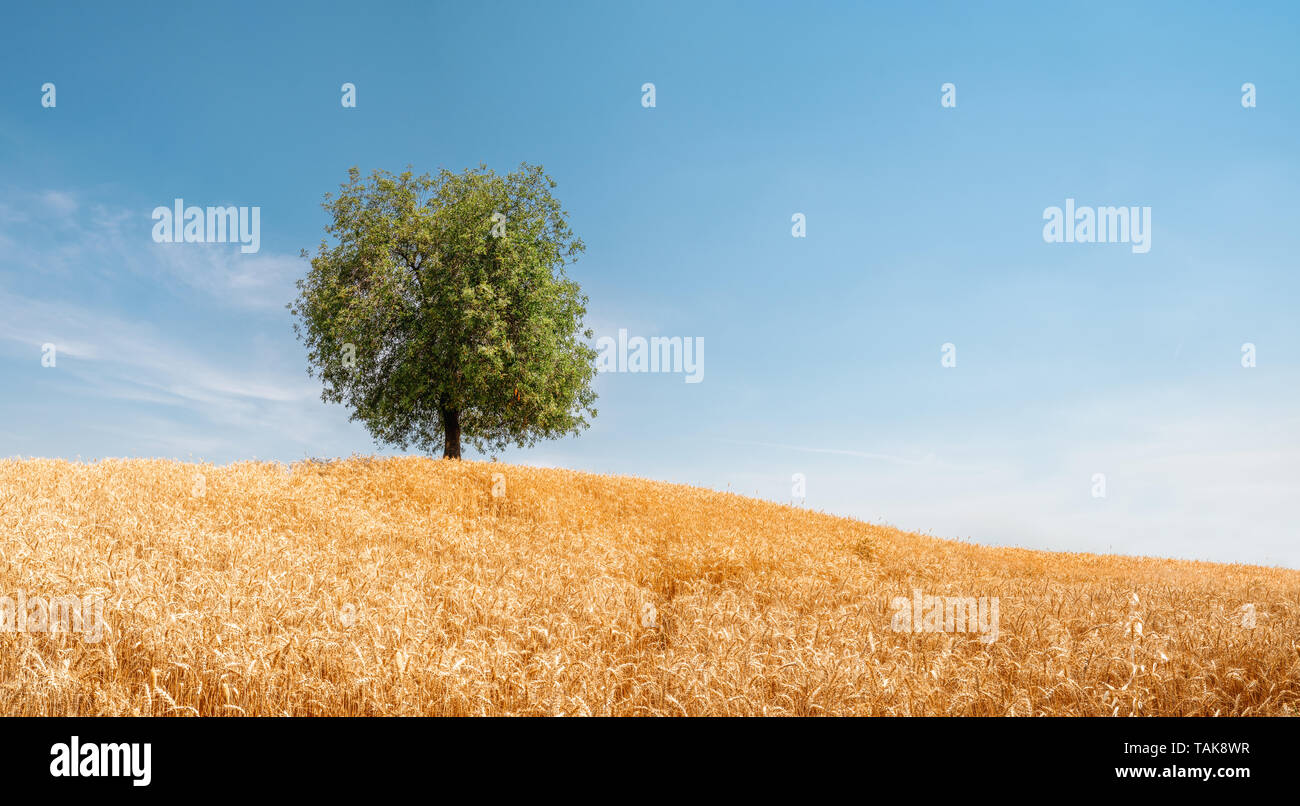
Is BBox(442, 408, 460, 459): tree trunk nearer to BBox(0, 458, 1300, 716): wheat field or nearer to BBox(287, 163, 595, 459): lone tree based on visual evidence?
BBox(287, 163, 595, 459): lone tree

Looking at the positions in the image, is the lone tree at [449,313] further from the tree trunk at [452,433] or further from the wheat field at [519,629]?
the wheat field at [519,629]

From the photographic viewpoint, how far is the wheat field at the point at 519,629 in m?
5.26

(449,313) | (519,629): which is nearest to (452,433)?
A: (449,313)

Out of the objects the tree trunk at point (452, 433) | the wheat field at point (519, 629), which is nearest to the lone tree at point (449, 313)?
the tree trunk at point (452, 433)

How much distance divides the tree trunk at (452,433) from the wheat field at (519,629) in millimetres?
12157

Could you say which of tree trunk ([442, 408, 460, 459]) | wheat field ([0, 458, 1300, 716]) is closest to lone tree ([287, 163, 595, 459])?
tree trunk ([442, 408, 460, 459])

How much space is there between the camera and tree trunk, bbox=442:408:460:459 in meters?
28.5

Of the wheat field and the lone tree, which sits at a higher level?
the lone tree

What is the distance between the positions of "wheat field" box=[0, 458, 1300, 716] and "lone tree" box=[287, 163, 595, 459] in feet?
38.0

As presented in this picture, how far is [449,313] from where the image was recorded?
1073 inches

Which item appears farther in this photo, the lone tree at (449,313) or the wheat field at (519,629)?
the lone tree at (449,313)

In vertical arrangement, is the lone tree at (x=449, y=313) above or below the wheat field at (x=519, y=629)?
above

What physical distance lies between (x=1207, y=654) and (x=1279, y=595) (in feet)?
28.5
